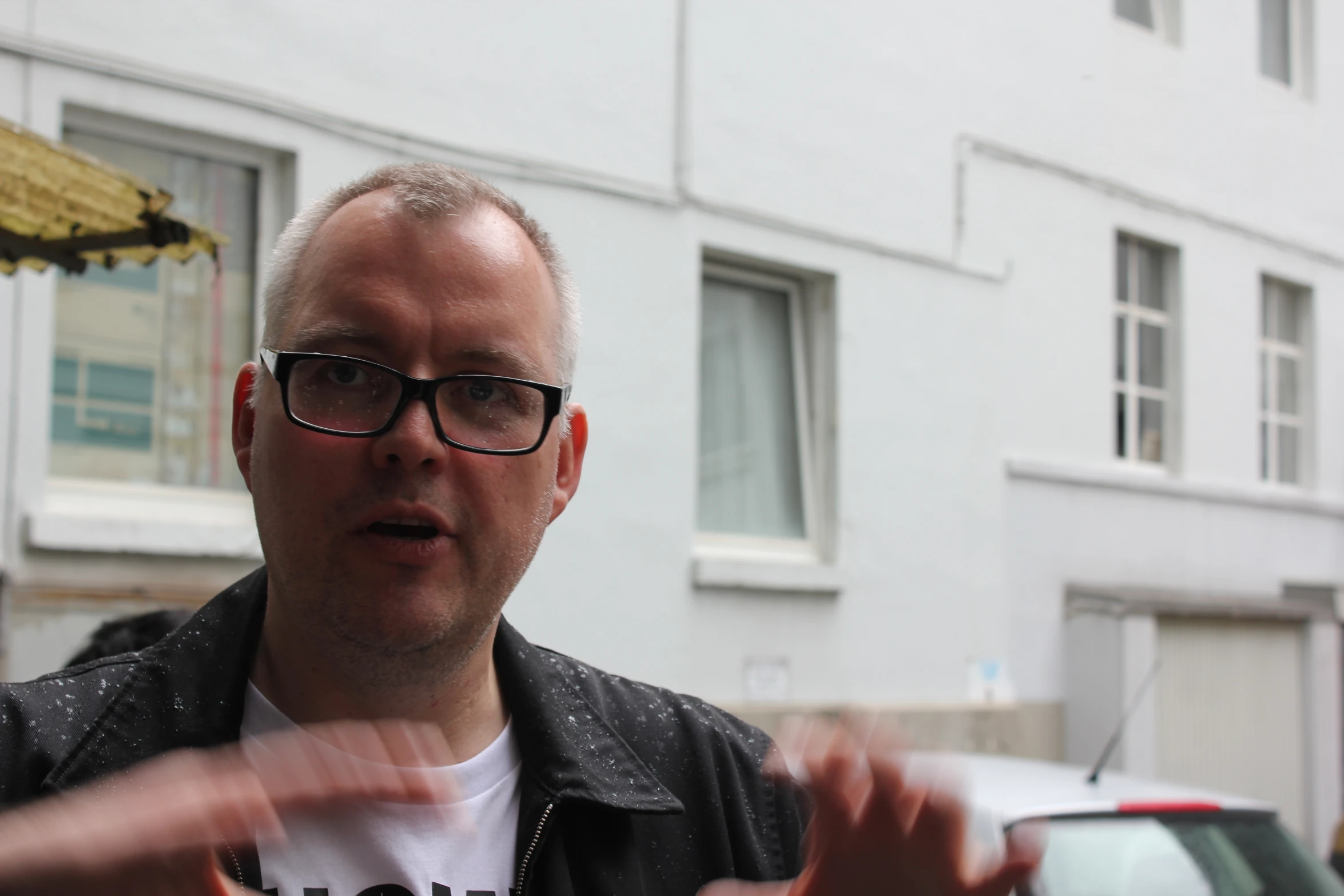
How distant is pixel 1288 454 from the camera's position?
1158 cm

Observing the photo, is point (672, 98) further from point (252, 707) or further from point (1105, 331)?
point (252, 707)

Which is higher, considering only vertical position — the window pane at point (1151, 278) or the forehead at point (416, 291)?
the window pane at point (1151, 278)

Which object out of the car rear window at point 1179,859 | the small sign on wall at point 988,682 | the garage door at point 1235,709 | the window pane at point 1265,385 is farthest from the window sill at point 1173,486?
the car rear window at point 1179,859

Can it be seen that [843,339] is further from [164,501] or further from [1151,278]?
[164,501]

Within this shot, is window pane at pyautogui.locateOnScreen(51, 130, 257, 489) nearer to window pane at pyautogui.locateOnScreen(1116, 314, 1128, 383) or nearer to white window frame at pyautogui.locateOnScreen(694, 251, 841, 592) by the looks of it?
white window frame at pyautogui.locateOnScreen(694, 251, 841, 592)

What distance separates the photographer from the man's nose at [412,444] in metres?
1.73

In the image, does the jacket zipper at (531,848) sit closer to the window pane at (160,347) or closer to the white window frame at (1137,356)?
the window pane at (160,347)

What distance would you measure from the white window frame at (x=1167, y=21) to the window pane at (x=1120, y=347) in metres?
2.28

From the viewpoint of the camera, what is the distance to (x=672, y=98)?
743 cm

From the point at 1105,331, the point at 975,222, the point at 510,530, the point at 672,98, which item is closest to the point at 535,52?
the point at 672,98

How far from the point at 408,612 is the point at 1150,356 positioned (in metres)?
9.57

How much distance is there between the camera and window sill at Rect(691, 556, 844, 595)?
288 inches

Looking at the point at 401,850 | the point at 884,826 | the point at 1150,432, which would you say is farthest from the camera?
the point at 1150,432

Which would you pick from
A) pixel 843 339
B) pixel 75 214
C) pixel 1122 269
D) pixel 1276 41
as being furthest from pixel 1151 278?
pixel 75 214
